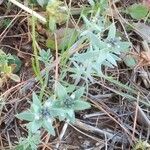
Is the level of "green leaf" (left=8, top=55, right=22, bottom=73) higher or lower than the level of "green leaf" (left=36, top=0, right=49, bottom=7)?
lower

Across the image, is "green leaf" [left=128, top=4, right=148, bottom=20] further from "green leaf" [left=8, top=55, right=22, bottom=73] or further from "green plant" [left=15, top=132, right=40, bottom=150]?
"green plant" [left=15, top=132, right=40, bottom=150]

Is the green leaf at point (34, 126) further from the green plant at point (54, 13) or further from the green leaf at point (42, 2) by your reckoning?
the green leaf at point (42, 2)

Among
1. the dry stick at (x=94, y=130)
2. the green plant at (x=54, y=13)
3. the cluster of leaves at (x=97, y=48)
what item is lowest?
the dry stick at (x=94, y=130)

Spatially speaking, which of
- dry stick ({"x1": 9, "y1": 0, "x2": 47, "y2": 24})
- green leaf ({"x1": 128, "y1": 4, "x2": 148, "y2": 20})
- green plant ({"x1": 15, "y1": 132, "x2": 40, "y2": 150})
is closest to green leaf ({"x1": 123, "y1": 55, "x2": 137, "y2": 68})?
green leaf ({"x1": 128, "y1": 4, "x2": 148, "y2": 20})

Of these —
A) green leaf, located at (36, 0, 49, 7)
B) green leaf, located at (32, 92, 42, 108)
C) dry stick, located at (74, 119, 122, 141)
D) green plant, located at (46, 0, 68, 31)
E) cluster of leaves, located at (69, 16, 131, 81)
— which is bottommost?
dry stick, located at (74, 119, 122, 141)

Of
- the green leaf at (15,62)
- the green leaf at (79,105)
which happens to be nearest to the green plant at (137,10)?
the green leaf at (15,62)

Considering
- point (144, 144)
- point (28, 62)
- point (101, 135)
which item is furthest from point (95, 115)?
point (28, 62)

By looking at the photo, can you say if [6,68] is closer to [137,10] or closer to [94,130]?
[94,130]

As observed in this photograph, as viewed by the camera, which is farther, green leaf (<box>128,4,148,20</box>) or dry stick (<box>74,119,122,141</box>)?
green leaf (<box>128,4,148,20</box>)
